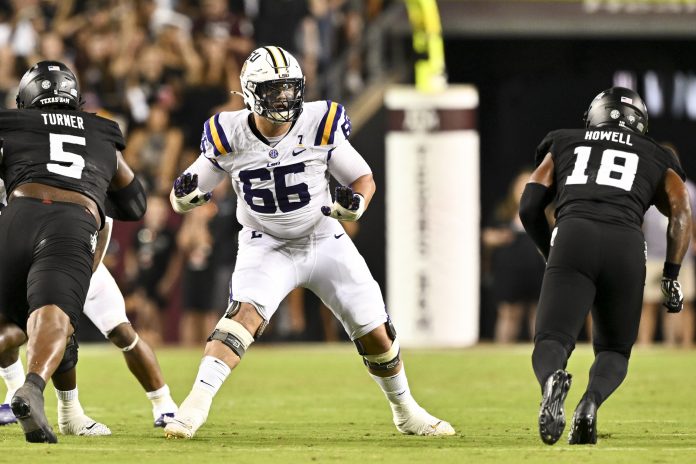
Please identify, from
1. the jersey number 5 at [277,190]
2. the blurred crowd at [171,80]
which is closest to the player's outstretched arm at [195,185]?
the jersey number 5 at [277,190]

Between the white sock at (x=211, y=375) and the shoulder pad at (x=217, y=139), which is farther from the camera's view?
the shoulder pad at (x=217, y=139)

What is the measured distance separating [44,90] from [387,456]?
2272 mm

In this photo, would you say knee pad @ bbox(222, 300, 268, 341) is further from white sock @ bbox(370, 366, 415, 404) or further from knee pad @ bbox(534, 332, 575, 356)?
knee pad @ bbox(534, 332, 575, 356)

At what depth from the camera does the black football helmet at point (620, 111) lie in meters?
5.98

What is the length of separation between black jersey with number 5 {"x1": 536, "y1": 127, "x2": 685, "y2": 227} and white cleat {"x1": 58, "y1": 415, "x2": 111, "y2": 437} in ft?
7.59

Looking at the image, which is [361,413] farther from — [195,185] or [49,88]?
[49,88]

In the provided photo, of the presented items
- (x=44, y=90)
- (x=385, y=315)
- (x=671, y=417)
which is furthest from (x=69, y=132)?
(x=671, y=417)

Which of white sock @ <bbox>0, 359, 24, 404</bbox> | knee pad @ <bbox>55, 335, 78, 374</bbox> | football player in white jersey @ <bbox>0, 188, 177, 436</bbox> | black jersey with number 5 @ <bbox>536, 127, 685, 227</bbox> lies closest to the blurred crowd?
white sock @ <bbox>0, 359, 24, 404</bbox>

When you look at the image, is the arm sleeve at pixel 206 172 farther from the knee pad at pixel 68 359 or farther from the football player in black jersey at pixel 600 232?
the football player in black jersey at pixel 600 232

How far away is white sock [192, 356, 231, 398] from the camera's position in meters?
5.80

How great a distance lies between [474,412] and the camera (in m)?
7.64

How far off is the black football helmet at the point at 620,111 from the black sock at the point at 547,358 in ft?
A: 3.49

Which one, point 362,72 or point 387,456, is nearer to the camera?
point 387,456

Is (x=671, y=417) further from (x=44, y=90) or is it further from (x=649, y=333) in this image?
(x=649, y=333)
